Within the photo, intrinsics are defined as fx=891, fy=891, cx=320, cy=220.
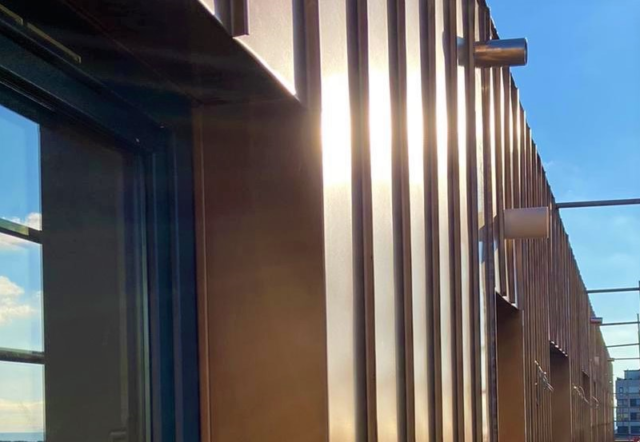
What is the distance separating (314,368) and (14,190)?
964mm

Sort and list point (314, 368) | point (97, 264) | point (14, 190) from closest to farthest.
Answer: point (14, 190), point (97, 264), point (314, 368)

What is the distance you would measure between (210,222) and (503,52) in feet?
11.2

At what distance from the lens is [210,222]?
7.82 feet

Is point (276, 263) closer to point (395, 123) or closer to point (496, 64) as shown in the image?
point (395, 123)

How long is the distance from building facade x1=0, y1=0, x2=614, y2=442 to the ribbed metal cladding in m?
0.02

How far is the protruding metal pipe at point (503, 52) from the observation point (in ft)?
17.4

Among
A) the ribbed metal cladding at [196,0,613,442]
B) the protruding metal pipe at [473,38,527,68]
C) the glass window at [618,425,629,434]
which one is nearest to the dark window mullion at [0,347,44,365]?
the ribbed metal cladding at [196,0,613,442]

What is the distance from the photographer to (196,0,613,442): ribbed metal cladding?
104 inches

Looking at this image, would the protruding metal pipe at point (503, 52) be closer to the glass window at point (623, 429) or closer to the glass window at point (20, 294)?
the glass window at point (20, 294)

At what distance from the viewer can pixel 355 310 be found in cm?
279

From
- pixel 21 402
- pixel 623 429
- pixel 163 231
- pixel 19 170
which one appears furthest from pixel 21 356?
pixel 623 429

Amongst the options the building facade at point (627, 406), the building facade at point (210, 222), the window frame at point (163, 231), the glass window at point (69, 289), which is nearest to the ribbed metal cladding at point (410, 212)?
the building facade at point (210, 222)

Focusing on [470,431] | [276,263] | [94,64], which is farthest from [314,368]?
[470,431]

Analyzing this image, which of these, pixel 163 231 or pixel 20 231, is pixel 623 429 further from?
pixel 20 231
